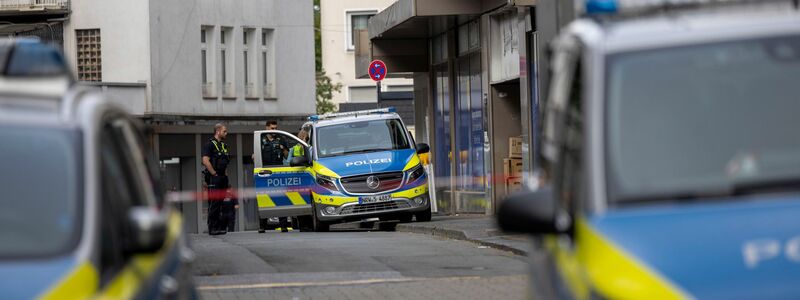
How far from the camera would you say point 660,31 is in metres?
6.17

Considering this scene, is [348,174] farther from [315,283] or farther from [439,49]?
[315,283]

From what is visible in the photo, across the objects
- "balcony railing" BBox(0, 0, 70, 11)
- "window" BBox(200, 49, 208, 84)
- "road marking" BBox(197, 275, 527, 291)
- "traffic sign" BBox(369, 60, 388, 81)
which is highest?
"balcony railing" BBox(0, 0, 70, 11)

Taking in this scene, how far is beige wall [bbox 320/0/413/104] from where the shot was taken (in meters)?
76.2

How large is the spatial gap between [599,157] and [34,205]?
191cm

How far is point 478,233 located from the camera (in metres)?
21.5

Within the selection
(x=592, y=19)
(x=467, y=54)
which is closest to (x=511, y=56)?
(x=467, y=54)

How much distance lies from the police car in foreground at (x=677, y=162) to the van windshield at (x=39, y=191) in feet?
4.91

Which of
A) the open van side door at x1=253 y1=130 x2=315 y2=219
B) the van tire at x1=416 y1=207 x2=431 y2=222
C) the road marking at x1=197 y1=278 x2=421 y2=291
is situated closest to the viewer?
the road marking at x1=197 y1=278 x2=421 y2=291

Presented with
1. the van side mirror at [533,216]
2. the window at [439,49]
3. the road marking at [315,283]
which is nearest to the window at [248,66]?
the window at [439,49]

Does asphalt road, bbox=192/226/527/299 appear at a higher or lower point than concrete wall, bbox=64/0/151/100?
lower

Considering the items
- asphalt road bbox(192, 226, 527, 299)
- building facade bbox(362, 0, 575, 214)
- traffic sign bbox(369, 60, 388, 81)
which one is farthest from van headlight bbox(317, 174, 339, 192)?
traffic sign bbox(369, 60, 388, 81)

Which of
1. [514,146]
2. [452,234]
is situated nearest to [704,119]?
[452,234]

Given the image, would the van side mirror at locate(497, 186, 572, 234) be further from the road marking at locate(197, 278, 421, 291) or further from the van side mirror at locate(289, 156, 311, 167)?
the van side mirror at locate(289, 156, 311, 167)

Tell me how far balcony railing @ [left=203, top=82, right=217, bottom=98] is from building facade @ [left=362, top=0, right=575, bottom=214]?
1357 centimetres
